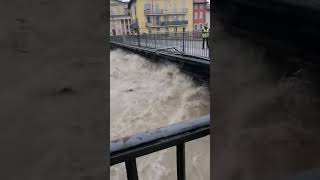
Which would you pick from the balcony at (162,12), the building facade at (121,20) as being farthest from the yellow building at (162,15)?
the building facade at (121,20)

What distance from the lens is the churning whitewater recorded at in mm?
7184

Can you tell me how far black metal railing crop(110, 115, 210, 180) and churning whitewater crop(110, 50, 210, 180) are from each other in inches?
179

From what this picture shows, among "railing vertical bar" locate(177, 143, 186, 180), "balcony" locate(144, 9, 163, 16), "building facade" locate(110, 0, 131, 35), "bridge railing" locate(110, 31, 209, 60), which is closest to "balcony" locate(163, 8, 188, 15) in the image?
"balcony" locate(144, 9, 163, 16)

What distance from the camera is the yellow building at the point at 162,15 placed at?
132ft

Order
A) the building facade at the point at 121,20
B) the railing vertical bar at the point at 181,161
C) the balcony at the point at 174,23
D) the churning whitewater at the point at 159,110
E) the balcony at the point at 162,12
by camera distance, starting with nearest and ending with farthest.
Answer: the railing vertical bar at the point at 181,161
the churning whitewater at the point at 159,110
the balcony at the point at 174,23
the balcony at the point at 162,12
the building facade at the point at 121,20

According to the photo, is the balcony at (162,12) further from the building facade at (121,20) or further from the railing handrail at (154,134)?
the railing handrail at (154,134)

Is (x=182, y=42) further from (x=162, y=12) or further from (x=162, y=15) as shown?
(x=162, y=12)

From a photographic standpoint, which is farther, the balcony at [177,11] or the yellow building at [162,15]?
the balcony at [177,11]

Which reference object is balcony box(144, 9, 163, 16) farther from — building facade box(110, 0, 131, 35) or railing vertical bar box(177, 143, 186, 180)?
railing vertical bar box(177, 143, 186, 180)

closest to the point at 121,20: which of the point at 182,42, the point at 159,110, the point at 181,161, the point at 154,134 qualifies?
the point at 182,42

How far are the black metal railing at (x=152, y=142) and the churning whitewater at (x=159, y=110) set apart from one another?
4.54m

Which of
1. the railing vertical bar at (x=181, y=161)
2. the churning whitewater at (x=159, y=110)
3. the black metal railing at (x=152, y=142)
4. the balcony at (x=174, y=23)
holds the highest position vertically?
the balcony at (x=174, y=23)

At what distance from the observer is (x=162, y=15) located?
41719 mm

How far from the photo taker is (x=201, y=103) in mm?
11477
